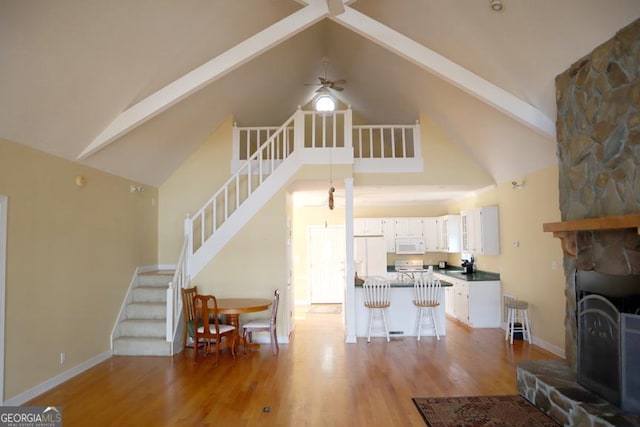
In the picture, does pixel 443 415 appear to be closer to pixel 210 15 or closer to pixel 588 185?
pixel 588 185

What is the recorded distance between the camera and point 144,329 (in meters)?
5.56

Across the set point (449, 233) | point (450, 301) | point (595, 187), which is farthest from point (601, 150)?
point (449, 233)

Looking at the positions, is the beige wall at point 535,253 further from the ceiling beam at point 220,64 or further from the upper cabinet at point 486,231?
the ceiling beam at point 220,64

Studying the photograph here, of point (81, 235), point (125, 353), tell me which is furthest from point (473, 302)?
point (81, 235)

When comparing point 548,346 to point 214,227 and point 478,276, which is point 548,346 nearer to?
point 478,276

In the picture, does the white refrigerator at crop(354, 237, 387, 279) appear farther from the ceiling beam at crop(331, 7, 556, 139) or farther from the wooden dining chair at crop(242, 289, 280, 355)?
the ceiling beam at crop(331, 7, 556, 139)

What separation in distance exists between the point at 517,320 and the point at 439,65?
433 centimetres

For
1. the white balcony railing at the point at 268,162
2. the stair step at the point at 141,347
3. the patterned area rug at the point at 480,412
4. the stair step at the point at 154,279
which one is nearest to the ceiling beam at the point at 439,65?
the white balcony railing at the point at 268,162

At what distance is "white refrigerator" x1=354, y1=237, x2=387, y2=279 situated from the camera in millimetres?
9312

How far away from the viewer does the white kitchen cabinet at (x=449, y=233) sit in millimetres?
8656

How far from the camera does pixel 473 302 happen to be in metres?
6.88

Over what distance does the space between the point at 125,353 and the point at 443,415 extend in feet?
14.7

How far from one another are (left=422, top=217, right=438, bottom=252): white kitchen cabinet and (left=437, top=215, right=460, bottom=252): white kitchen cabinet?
0.36ft

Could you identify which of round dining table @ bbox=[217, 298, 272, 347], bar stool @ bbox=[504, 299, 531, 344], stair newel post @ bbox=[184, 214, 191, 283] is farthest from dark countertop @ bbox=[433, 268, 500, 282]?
stair newel post @ bbox=[184, 214, 191, 283]
